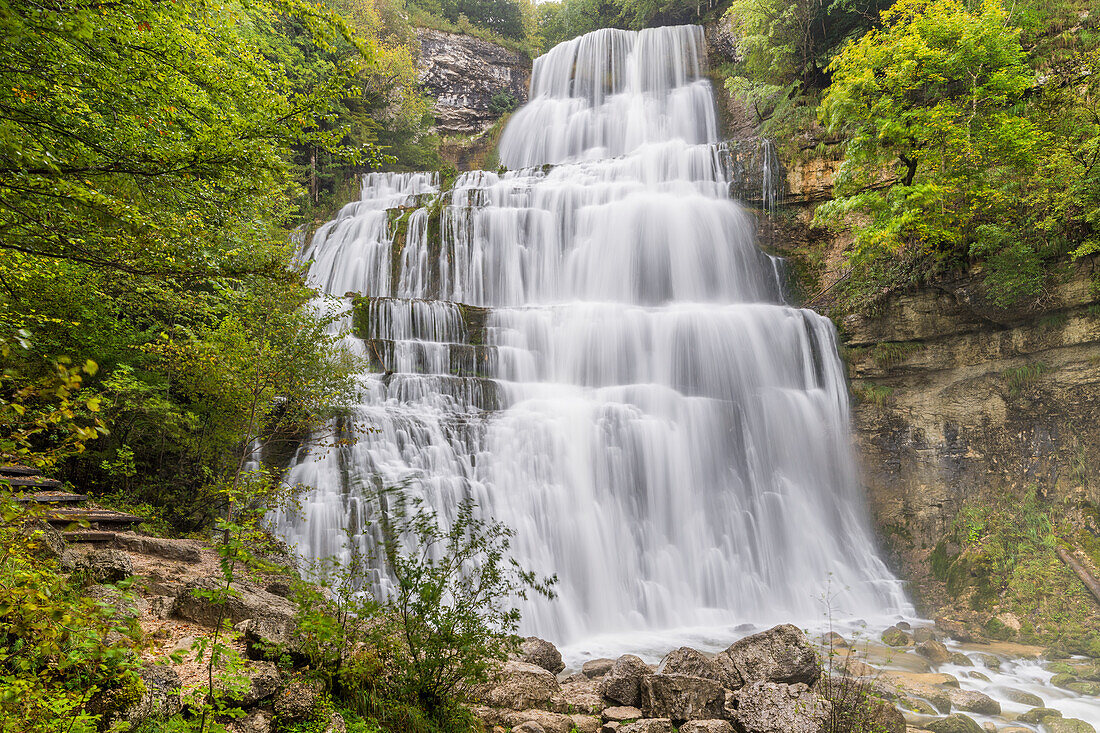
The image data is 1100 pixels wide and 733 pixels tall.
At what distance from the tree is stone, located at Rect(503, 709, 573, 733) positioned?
11987 mm

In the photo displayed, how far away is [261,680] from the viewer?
4020mm

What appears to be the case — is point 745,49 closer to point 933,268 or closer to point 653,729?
point 933,268

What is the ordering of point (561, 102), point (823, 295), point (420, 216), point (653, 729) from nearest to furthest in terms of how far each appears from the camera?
point (653, 729)
point (823, 295)
point (420, 216)
point (561, 102)

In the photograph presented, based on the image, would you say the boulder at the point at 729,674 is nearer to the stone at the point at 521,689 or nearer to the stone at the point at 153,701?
the stone at the point at 521,689

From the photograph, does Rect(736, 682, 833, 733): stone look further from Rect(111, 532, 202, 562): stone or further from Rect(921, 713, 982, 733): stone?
Rect(111, 532, 202, 562): stone

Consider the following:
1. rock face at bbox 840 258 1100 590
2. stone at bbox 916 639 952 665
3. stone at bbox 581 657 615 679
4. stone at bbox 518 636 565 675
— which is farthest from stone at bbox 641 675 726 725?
rock face at bbox 840 258 1100 590

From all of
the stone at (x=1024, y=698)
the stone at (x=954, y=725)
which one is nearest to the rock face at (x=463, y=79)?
the stone at (x=1024, y=698)

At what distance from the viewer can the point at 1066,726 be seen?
711 cm

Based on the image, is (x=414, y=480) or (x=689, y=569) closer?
(x=414, y=480)

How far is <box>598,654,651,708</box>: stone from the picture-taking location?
250 inches

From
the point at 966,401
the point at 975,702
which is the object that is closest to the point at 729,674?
the point at 975,702

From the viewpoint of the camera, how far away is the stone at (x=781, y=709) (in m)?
5.57

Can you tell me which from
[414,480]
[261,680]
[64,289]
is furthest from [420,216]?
[261,680]

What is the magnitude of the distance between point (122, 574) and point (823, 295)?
17834 millimetres
